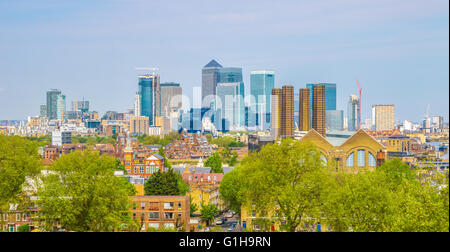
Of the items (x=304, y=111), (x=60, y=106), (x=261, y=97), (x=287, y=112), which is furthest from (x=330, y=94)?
(x=60, y=106)

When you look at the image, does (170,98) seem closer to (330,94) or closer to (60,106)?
(60,106)

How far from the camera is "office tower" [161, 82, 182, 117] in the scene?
39312mm

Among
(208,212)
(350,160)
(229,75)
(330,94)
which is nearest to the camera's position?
(208,212)

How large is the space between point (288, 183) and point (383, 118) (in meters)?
30.5

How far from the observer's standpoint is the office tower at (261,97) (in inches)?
1235

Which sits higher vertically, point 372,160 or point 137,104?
point 137,104

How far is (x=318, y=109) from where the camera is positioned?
2550 cm

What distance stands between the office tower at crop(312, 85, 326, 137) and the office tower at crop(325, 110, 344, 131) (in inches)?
147

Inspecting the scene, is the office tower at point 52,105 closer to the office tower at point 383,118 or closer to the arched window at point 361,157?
the arched window at point 361,157

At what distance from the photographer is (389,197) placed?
24.1 ft

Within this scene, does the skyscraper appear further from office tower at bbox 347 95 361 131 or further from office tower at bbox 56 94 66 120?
office tower at bbox 347 95 361 131

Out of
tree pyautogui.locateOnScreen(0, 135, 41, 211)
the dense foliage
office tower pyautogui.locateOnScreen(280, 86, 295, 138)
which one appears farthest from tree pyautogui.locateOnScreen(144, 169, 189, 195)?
office tower pyautogui.locateOnScreen(280, 86, 295, 138)
